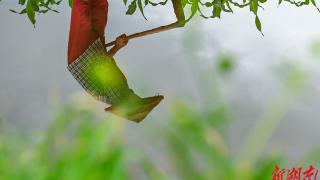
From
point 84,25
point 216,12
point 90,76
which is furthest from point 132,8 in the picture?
point 90,76

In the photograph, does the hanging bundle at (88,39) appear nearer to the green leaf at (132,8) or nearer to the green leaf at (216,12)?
the green leaf at (132,8)

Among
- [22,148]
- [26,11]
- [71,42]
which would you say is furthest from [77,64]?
[22,148]

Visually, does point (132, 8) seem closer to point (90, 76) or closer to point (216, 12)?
point (216, 12)

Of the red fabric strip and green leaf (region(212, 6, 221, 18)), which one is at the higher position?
the red fabric strip

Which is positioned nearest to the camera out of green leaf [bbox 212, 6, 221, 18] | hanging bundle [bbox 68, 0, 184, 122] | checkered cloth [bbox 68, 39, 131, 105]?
checkered cloth [bbox 68, 39, 131, 105]

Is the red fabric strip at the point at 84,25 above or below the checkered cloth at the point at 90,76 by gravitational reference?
above

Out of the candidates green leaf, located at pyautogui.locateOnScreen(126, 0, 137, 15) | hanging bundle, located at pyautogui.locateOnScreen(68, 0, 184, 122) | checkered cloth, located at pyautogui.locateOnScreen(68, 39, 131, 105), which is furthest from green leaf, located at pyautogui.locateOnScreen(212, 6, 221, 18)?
checkered cloth, located at pyautogui.locateOnScreen(68, 39, 131, 105)

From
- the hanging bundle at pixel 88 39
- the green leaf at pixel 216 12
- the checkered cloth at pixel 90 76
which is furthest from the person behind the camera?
the green leaf at pixel 216 12

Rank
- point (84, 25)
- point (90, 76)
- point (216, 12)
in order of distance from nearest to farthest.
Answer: point (90, 76)
point (84, 25)
point (216, 12)

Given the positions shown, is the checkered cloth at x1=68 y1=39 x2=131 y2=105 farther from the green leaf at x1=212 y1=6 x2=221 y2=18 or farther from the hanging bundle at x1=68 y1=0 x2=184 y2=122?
the green leaf at x1=212 y1=6 x2=221 y2=18

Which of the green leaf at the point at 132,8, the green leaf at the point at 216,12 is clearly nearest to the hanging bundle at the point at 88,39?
the green leaf at the point at 132,8

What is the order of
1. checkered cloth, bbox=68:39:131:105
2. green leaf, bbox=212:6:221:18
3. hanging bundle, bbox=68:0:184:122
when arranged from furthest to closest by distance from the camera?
green leaf, bbox=212:6:221:18, hanging bundle, bbox=68:0:184:122, checkered cloth, bbox=68:39:131:105

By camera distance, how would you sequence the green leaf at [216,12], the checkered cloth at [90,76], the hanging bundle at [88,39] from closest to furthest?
the checkered cloth at [90,76] < the hanging bundle at [88,39] < the green leaf at [216,12]
